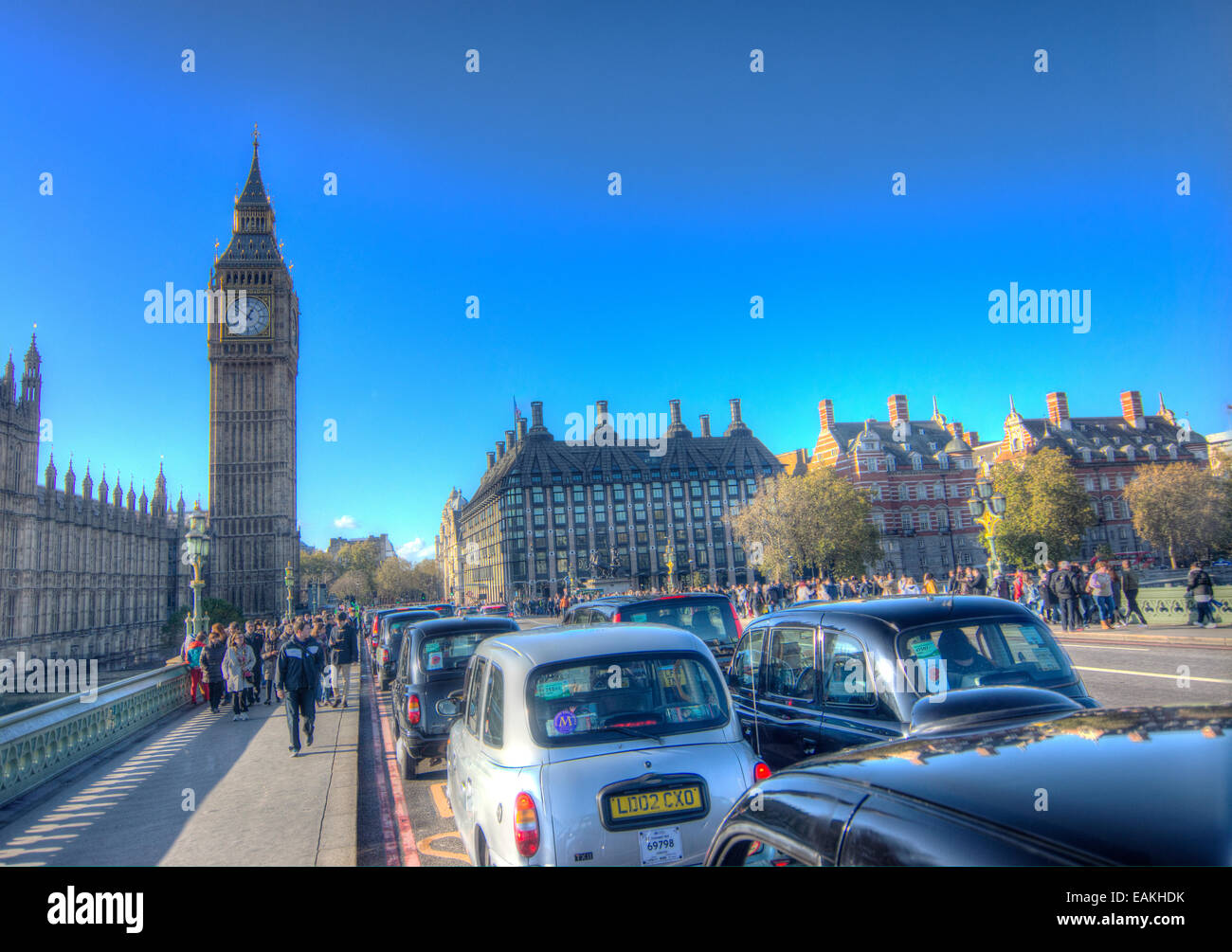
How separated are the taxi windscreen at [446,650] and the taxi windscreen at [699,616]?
95.2 inches

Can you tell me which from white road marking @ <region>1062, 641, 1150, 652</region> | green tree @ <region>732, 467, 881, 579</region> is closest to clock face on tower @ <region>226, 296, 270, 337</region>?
green tree @ <region>732, 467, 881, 579</region>

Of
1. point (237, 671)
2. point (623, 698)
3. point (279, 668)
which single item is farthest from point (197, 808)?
point (237, 671)

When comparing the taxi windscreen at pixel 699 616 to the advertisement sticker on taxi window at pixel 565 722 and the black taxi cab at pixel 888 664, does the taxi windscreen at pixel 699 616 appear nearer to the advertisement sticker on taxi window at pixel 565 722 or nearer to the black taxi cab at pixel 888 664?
the black taxi cab at pixel 888 664

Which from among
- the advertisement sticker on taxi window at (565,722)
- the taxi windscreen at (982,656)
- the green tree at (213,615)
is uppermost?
the taxi windscreen at (982,656)

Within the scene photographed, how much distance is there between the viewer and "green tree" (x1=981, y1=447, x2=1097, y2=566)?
54.6 meters

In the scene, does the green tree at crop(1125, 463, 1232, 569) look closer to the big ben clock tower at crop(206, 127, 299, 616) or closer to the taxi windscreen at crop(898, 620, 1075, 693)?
the taxi windscreen at crop(898, 620, 1075, 693)

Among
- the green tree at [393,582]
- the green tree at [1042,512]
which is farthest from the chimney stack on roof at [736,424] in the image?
the green tree at [393,582]

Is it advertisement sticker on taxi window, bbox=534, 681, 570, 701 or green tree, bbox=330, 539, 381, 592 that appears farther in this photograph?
green tree, bbox=330, 539, 381, 592

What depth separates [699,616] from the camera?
1073 cm

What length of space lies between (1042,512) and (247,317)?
291ft

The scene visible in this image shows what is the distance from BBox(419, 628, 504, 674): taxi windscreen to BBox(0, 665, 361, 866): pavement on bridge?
5.23ft

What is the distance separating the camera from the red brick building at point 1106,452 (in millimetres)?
69500

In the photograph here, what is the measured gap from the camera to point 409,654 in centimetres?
977

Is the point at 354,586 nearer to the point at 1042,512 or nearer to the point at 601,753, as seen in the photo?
the point at 1042,512
